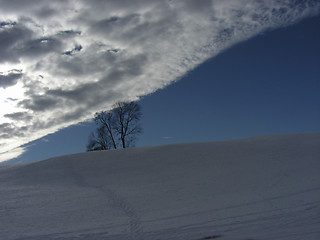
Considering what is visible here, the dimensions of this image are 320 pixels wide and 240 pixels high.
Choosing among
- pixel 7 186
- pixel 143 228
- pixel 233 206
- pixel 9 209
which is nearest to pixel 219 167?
pixel 233 206

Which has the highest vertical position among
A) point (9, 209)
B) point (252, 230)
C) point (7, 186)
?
point (7, 186)

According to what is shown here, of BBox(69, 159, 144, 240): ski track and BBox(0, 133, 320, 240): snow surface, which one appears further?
BBox(69, 159, 144, 240): ski track

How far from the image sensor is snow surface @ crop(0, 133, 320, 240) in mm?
9164

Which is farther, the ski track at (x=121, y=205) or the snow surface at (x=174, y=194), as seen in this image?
the ski track at (x=121, y=205)

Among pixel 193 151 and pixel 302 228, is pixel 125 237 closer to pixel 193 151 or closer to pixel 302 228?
pixel 302 228

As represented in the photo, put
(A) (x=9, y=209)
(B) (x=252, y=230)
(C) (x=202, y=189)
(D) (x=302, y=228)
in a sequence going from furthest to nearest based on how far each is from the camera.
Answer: (C) (x=202, y=189)
(A) (x=9, y=209)
(B) (x=252, y=230)
(D) (x=302, y=228)

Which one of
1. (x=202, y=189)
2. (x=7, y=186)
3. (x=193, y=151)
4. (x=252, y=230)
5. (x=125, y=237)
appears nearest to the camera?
(x=252, y=230)

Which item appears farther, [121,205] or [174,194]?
[174,194]

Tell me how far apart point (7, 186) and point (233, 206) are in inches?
520

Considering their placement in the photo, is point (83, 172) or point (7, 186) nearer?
point (7, 186)

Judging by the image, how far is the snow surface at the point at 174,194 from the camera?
9.16 m

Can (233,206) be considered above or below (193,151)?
below

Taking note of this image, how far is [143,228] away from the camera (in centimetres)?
966

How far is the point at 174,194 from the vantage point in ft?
44.1
